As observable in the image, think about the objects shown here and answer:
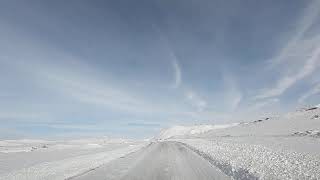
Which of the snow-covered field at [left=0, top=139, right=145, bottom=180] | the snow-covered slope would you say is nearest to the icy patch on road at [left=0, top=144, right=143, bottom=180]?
the snow-covered field at [left=0, top=139, right=145, bottom=180]

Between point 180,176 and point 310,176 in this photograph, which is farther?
point 180,176

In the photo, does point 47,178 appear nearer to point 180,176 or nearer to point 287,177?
point 180,176

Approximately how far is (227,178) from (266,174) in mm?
1674

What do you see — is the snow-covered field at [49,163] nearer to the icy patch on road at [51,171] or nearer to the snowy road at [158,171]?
the icy patch on road at [51,171]

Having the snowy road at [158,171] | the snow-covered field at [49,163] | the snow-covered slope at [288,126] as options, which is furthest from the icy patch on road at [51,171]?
the snow-covered slope at [288,126]

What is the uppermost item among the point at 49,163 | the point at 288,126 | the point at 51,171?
the point at 288,126

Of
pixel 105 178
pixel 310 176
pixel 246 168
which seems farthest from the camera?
pixel 246 168

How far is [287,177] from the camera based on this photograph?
44.6 feet

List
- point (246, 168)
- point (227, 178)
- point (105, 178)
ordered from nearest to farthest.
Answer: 1. point (227, 178)
2. point (105, 178)
3. point (246, 168)

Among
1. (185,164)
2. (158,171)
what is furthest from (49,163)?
(158,171)

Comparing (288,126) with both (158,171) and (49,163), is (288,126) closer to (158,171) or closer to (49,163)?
(49,163)

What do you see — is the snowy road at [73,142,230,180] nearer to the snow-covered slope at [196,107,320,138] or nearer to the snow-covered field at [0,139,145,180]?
the snow-covered field at [0,139,145,180]

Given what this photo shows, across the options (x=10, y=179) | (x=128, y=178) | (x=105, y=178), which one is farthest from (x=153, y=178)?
(x=10, y=179)

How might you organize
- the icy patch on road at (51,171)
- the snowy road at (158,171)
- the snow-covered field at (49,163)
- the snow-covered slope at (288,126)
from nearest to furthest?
the snowy road at (158,171), the icy patch on road at (51,171), the snow-covered field at (49,163), the snow-covered slope at (288,126)
